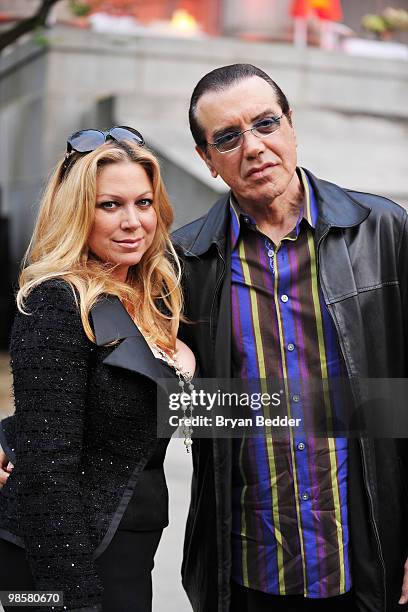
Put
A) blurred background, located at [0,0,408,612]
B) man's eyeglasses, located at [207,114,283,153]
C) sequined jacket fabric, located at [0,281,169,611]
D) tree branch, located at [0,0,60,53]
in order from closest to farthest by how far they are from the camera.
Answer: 1. sequined jacket fabric, located at [0,281,169,611]
2. man's eyeglasses, located at [207,114,283,153]
3. tree branch, located at [0,0,60,53]
4. blurred background, located at [0,0,408,612]

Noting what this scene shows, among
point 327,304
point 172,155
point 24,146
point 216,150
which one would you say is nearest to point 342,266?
point 327,304

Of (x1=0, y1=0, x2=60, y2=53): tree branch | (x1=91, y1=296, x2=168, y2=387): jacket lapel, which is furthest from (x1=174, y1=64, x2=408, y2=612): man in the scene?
(x1=0, y1=0, x2=60, y2=53): tree branch

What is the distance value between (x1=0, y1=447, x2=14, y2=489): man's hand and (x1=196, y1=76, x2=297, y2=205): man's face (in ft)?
3.94

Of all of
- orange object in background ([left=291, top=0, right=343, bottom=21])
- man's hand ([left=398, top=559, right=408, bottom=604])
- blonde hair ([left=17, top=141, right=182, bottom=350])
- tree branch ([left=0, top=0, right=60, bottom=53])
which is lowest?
man's hand ([left=398, top=559, right=408, bottom=604])

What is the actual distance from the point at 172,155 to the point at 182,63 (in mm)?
3482

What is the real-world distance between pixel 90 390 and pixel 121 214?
0.58 meters

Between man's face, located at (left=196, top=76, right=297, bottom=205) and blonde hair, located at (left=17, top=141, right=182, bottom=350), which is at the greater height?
man's face, located at (left=196, top=76, right=297, bottom=205)

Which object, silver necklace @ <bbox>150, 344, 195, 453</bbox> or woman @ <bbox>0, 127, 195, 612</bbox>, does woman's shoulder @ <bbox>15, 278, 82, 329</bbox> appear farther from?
silver necklace @ <bbox>150, 344, 195, 453</bbox>

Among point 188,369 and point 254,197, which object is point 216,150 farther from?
point 188,369

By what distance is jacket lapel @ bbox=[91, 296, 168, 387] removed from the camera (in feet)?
9.01

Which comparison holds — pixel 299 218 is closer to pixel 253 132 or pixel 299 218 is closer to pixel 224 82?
pixel 253 132

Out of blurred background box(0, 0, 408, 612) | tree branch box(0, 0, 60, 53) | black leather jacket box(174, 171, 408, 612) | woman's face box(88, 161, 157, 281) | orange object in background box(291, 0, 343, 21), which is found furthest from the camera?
orange object in background box(291, 0, 343, 21)

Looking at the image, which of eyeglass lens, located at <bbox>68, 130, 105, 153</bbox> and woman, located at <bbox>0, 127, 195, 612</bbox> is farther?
eyeglass lens, located at <bbox>68, 130, 105, 153</bbox>

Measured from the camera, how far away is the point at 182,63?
13.3 metres
